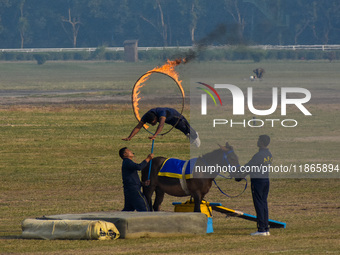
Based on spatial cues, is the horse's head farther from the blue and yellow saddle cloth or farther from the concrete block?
the concrete block

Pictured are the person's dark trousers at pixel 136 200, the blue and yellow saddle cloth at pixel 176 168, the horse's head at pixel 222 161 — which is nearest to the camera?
the horse's head at pixel 222 161

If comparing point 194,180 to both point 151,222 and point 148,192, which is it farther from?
point 151,222

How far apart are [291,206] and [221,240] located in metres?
6.16

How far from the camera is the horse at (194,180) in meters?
20.0

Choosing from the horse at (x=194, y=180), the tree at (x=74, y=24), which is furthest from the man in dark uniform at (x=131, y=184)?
the tree at (x=74, y=24)

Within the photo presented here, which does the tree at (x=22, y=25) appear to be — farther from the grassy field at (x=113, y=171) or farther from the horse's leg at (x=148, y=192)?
the horse's leg at (x=148, y=192)

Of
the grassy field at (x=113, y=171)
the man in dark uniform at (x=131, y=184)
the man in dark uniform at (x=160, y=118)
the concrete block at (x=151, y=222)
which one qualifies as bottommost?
the grassy field at (x=113, y=171)

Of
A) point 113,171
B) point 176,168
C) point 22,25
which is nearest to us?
point 176,168

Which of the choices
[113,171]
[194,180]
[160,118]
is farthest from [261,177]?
[113,171]

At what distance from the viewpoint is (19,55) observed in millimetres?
150000

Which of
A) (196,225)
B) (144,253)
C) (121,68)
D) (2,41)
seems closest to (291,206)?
(196,225)

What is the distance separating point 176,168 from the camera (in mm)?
21016

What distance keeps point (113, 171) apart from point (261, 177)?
1410cm

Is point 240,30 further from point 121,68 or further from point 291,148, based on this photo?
point 121,68
